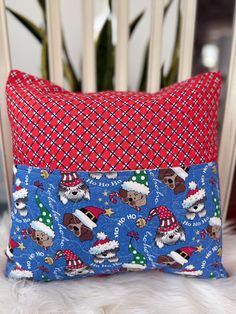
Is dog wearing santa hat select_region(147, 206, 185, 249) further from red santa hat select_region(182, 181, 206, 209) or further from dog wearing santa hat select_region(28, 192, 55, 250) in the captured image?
dog wearing santa hat select_region(28, 192, 55, 250)

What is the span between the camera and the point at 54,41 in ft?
2.19

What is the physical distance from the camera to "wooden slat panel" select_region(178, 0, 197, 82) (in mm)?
662

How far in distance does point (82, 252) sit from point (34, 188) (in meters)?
0.13

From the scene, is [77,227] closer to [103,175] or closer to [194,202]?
[103,175]

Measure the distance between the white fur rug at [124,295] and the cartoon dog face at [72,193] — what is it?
16 centimetres

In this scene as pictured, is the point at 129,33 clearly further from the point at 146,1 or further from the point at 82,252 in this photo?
the point at 82,252

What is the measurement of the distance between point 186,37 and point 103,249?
1.41 ft

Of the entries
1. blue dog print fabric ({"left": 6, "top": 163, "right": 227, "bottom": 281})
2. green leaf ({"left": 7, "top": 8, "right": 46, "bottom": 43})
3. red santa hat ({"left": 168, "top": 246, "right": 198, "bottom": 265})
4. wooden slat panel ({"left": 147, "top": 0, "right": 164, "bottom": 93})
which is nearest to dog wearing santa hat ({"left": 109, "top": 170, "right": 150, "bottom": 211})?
blue dog print fabric ({"left": 6, "top": 163, "right": 227, "bottom": 281})

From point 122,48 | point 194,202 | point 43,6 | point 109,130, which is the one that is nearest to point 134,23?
point 122,48

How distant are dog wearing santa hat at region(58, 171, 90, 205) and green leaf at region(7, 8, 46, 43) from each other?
32 centimetres

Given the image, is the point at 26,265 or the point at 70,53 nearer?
the point at 26,265

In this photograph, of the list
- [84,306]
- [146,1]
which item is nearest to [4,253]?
[84,306]

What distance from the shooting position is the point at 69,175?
0.55 m

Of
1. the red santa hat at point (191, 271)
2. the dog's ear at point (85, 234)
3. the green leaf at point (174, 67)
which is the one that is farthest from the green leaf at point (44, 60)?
the red santa hat at point (191, 271)
